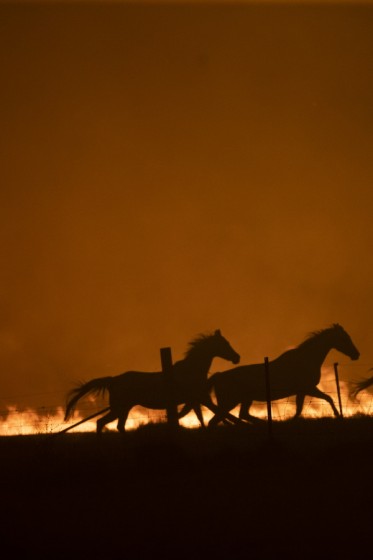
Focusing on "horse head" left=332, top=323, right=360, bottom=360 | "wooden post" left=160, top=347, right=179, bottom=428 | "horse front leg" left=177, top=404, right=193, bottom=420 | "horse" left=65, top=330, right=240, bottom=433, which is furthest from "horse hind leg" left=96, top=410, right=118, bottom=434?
"horse head" left=332, top=323, right=360, bottom=360

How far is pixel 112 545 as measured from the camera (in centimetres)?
506

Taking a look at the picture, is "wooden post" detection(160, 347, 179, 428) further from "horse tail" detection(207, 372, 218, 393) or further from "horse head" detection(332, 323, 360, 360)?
"horse head" detection(332, 323, 360, 360)

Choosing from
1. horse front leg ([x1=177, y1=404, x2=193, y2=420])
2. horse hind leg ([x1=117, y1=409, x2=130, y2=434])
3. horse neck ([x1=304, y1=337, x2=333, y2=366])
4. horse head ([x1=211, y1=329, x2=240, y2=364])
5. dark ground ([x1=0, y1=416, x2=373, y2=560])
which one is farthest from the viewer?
horse head ([x1=211, y1=329, x2=240, y2=364])

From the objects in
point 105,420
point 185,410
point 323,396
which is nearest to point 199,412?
point 185,410

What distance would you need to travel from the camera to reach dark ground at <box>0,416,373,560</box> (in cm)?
496

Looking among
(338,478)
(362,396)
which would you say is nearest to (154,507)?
(338,478)

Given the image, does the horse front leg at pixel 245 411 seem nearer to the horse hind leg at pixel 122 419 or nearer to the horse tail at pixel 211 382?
A: the horse tail at pixel 211 382

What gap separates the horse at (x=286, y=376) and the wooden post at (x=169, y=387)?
2.15 metres

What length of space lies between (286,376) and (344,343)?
5.81ft

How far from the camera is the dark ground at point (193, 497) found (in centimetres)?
496

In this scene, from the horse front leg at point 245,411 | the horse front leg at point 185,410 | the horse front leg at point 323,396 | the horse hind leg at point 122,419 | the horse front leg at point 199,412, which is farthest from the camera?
the horse front leg at point 245,411

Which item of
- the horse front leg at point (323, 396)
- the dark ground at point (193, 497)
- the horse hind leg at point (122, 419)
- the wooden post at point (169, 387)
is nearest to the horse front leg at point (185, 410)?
the horse hind leg at point (122, 419)

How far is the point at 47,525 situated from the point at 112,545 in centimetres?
112

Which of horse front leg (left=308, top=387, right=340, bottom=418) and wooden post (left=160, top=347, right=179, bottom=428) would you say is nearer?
wooden post (left=160, top=347, right=179, bottom=428)
